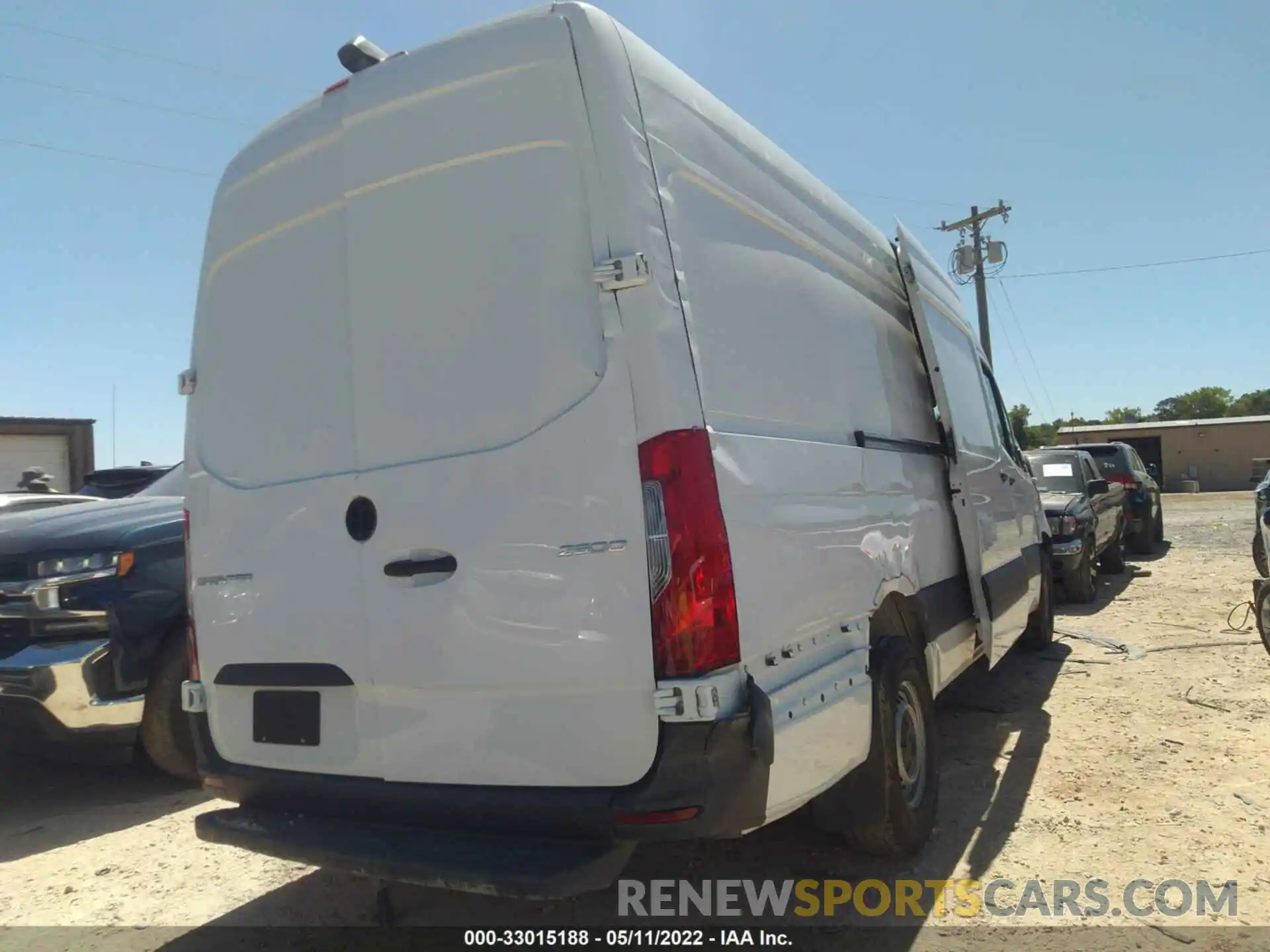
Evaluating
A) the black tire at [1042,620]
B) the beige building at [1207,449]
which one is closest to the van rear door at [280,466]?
the black tire at [1042,620]

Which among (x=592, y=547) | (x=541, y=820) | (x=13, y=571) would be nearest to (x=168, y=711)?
(x=13, y=571)

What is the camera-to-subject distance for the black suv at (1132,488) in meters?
13.7

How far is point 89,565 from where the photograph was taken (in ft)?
14.6

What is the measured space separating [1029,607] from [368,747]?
15.9 feet

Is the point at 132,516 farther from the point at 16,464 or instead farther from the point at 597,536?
the point at 16,464

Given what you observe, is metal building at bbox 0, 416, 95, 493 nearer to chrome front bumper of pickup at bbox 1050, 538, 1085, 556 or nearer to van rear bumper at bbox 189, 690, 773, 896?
chrome front bumper of pickup at bbox 1050, 538, 1085, 556

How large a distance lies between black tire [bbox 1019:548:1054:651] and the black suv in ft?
22.0

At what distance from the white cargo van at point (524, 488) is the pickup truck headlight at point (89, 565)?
1581mm

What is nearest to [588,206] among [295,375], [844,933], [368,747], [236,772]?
[295,375]

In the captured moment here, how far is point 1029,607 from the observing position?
6.14m

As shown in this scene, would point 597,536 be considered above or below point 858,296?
below

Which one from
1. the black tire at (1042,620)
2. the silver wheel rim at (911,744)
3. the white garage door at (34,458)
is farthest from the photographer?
the white garage door at (34,458)

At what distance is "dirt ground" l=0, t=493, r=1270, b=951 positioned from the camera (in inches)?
130

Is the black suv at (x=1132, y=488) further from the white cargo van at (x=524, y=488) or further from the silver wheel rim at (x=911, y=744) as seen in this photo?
the white cargo van at (x=524, y=488)
